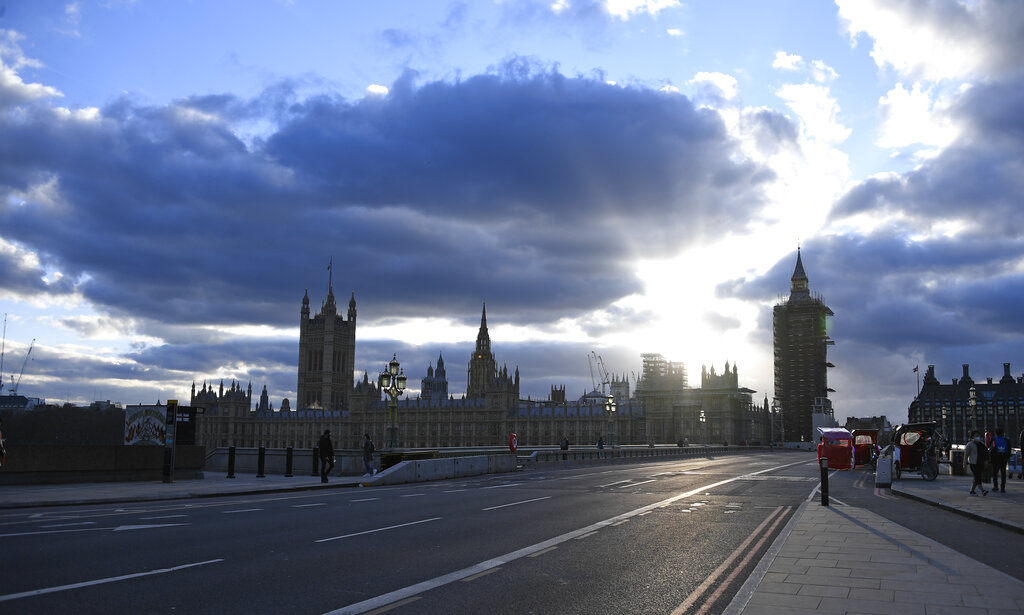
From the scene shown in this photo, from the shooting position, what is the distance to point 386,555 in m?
12.4

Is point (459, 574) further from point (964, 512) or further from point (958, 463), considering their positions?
point (958, 463)

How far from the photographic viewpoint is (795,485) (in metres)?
Answer: 31.3

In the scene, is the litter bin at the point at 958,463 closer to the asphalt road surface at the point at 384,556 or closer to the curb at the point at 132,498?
the asphalt road surface at the point at 384,556

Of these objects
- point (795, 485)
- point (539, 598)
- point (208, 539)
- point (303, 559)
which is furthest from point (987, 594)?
point (795, 485)

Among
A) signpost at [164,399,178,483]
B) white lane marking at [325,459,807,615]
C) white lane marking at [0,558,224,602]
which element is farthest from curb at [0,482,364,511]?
white lane marking at [325,459,807,615]

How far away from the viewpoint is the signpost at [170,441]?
29.7m

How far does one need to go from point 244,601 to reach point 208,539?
5.60m

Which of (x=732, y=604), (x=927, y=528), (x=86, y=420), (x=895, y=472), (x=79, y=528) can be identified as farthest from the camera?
(x=86, y=420)

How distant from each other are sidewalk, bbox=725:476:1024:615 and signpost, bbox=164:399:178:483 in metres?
23.5

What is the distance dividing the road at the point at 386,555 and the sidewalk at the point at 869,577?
57cm

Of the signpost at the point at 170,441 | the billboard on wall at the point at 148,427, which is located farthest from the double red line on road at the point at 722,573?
the billboard on wall at the point at 148,427

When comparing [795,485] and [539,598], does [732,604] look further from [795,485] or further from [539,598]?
[795,485]

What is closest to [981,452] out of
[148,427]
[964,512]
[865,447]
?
[964,512]

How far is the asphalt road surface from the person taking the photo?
9164 mm
